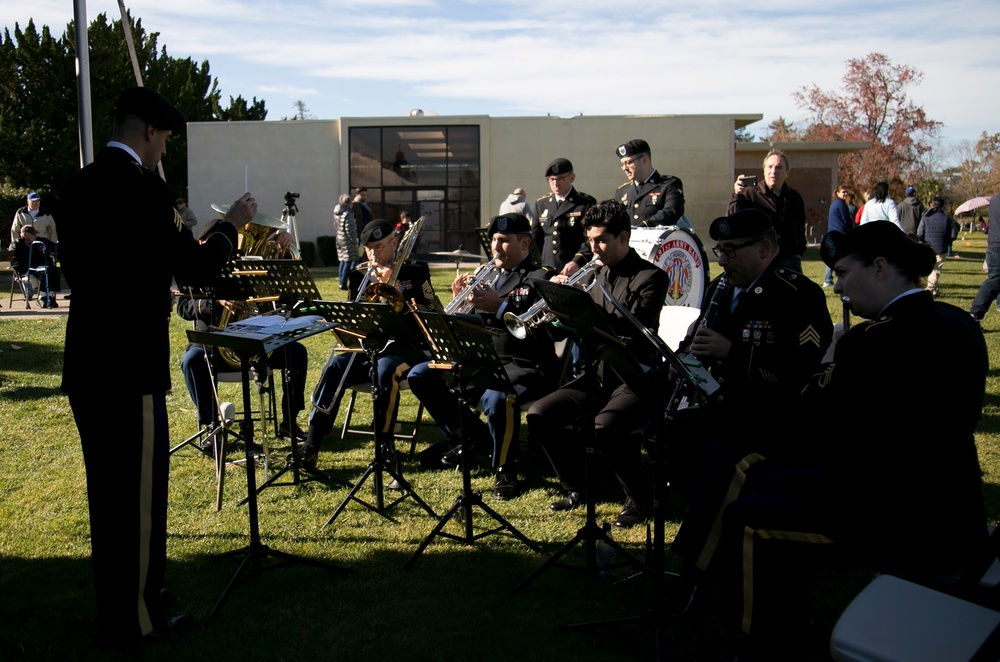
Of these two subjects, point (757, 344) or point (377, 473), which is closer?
point (757, 344)

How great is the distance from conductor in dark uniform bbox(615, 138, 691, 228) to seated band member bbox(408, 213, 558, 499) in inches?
71.1

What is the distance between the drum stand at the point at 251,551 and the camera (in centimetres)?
377

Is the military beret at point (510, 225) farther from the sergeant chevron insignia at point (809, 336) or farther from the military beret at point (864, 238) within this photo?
the military beret at point (864, 238)

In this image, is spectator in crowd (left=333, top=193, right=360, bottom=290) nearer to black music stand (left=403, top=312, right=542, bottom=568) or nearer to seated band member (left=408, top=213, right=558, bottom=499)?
seated band member (left=408, top=213, right=558, bottom=499)

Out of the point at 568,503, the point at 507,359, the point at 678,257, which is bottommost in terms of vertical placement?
the point at 568,503

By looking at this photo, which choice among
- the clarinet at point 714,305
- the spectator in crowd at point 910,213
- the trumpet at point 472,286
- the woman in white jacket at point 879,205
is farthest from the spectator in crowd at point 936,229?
the clarinet at point 714,305

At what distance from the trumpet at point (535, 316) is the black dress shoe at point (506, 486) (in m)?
0.85

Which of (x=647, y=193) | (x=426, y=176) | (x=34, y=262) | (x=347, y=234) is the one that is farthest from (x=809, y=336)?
(x=426, y=176)

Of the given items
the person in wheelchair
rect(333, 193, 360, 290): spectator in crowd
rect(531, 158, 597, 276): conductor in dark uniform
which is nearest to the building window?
rect(333, 193, 360, 290): spectator in crowd

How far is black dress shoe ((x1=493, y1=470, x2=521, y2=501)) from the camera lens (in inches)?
201

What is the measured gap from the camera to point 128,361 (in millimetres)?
3184

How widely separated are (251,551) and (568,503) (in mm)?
1800

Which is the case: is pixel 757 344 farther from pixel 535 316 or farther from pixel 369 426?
pixel 369 426

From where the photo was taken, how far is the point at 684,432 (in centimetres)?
426
